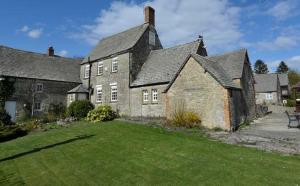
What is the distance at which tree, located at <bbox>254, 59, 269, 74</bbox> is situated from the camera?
107 metres

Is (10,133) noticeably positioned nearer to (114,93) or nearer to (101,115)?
(101,115)

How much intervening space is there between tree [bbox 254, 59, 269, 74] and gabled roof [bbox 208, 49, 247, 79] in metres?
88.4

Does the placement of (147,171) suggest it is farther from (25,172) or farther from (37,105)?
(37,105)

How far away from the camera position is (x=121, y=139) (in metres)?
14.6

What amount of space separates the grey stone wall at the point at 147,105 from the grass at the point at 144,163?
9.53m

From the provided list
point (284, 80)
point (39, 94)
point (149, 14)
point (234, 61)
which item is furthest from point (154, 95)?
point (284, 80)

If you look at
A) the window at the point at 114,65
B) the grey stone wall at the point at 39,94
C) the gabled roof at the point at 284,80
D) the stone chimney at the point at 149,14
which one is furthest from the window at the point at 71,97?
the gabled roof at the point at 284,80

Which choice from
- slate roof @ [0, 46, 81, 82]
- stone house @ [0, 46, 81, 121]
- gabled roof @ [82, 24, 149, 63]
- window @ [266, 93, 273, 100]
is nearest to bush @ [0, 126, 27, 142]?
stone house @ [0, 46, 81, 121]

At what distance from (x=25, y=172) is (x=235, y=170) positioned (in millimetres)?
8043

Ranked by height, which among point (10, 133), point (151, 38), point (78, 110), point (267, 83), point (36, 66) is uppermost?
point (151, 38)

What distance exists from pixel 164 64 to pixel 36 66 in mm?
18581

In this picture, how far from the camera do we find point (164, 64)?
26.9 m

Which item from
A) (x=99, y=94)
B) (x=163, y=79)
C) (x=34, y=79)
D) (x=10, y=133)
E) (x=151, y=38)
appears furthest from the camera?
(x=99, y=94)

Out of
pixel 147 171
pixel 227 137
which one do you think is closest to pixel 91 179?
pixel 147 171
